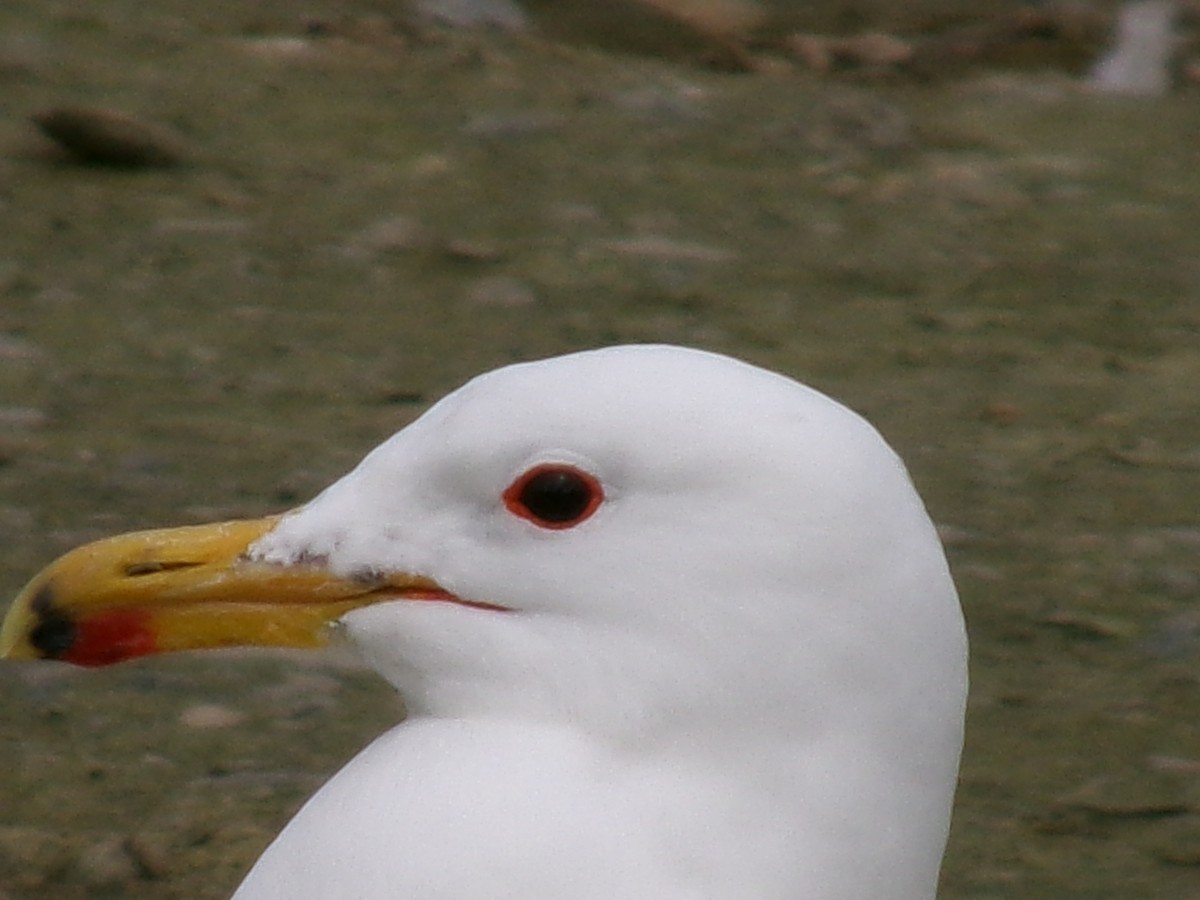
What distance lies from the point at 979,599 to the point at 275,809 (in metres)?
1.60

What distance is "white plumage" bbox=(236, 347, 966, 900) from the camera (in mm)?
2311

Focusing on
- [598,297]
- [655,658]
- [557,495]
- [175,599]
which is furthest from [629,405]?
[598,297]

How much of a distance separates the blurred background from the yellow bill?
3.38ft

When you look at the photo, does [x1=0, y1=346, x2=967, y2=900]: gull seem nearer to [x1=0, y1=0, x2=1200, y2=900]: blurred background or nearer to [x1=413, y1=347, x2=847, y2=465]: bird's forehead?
[x1=413, y1=347, x2=847, y2=465]: bird's forehead

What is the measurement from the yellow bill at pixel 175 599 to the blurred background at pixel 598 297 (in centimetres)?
103

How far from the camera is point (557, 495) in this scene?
241cm

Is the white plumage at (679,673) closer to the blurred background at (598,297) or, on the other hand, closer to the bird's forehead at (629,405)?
the bird's forehead at (629,405)

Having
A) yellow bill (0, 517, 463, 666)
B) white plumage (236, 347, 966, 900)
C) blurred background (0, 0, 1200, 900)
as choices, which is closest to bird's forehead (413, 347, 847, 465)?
white plumage (236, 347, 966, 900)

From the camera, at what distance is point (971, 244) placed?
6.68 metres

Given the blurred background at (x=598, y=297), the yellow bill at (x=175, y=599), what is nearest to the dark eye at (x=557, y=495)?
the yellow bill at (x=175, y=599)

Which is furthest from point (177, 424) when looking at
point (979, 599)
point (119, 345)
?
point (979, 599)

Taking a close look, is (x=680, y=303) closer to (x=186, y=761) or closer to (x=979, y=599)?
(x=979, y=599)

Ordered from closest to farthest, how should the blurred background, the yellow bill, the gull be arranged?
the gull, the yellow bill, the blurred background

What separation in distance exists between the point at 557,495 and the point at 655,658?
20 cm
